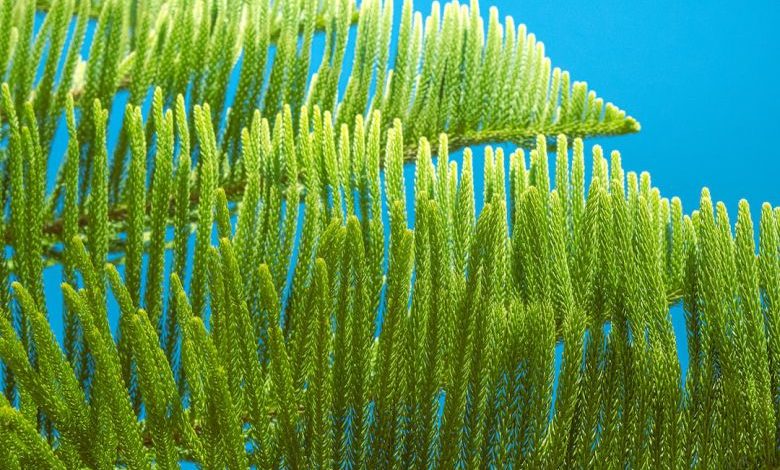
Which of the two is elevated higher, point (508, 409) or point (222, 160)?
point (222, 160)

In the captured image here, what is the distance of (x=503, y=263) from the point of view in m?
0.78

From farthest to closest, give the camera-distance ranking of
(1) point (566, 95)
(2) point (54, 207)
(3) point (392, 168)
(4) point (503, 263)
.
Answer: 1. (1) point (566, 95)
2. (2) point (54, 207)
3. (3) point (392, 168)
4. (4) point (503, 263)

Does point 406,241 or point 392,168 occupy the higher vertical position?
point 392,168

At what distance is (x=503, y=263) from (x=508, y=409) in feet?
0.40

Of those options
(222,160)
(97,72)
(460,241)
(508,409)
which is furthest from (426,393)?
(97,72)

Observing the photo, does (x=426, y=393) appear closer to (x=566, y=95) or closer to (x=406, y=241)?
(x=406, y=241)

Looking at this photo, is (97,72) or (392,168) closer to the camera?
(392,168)

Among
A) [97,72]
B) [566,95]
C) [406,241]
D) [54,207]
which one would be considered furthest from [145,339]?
[566,95]

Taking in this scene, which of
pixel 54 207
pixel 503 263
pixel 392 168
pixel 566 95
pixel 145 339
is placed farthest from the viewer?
pixel 566 95

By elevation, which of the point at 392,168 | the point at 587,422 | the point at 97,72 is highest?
the point at 97,72

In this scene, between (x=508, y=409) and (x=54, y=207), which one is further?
(x=54, y=207)

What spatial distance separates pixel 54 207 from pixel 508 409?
24.0 inches

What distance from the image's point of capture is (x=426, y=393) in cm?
71

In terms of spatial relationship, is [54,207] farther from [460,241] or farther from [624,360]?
[624,360]
